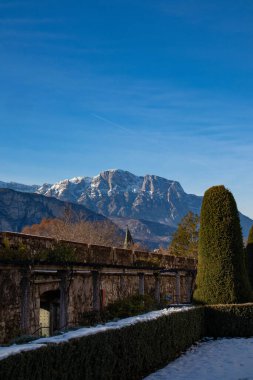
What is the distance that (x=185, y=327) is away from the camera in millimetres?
15898

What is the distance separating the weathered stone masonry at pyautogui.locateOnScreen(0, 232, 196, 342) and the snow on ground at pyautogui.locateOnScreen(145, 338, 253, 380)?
291 centimetres

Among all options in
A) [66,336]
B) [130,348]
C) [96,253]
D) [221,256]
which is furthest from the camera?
[221,256]

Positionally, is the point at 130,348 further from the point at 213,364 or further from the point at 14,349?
the point at 14,349

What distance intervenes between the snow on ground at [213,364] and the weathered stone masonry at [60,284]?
2.91 meters

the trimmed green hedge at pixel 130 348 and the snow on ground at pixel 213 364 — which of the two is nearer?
the trimmed green hedge at pixel 130 348

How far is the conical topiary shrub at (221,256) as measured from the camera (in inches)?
792

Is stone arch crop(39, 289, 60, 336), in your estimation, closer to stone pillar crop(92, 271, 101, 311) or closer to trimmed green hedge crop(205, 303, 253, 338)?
stone pillar crop(92, 271, 101, 311)

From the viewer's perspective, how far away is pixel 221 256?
20.4m

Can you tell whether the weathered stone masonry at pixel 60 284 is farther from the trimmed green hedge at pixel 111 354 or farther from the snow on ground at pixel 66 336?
the trimmed green hedge at pixel 111 354

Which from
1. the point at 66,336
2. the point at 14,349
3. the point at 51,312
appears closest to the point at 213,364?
the point at 51,312

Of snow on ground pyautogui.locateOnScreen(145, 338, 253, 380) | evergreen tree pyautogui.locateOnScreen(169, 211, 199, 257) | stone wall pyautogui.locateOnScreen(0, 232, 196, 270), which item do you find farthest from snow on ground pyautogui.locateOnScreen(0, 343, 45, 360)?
evergreen tree pyautogui.locateOnScreen(169, 211, 199, 257)

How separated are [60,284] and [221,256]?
28.7ft

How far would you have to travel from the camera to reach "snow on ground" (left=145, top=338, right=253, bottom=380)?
11852 mm

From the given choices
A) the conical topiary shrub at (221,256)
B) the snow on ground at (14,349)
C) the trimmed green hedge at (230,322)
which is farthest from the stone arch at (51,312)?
the snow on ground at (14,349)
